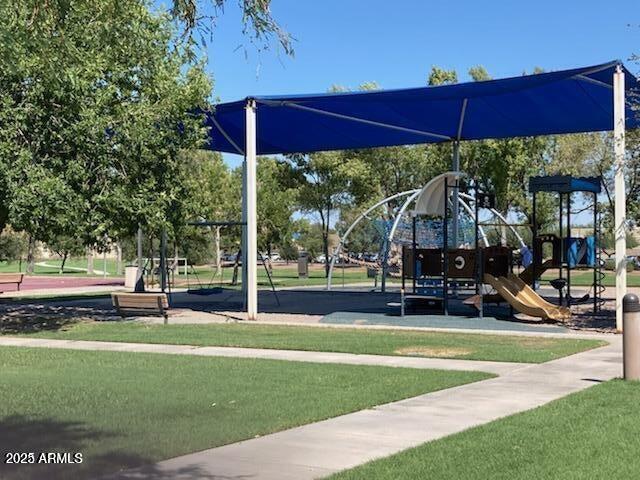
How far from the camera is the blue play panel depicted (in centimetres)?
1805

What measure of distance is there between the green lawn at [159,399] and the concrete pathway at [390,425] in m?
0.30

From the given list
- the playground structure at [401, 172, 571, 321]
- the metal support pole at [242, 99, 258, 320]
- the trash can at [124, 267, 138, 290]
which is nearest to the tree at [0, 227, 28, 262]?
the trash can at [124, 267, 138, 290]

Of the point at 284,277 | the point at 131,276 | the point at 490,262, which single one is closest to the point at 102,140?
the point at 490,262

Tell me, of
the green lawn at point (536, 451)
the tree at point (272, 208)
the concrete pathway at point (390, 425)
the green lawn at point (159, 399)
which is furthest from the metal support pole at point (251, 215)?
the tree at point (272, 208)

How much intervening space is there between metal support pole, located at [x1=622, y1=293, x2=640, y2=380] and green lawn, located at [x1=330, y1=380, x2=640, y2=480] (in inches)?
75.5

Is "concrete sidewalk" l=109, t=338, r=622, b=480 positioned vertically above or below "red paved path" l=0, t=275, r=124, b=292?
below

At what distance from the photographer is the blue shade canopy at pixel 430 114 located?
61.7 feet

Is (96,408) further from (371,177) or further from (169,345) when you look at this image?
(371,177)

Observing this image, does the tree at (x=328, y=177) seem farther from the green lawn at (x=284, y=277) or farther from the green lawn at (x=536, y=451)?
the green lawn at (x=536, y=451)

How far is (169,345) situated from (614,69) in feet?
36.2

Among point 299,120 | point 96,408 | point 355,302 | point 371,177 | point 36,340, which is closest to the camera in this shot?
point 96,408

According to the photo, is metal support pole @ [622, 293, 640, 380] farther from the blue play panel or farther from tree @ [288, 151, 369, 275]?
tree @ [288, 151, 369, 275]

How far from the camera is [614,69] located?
56.0 feet

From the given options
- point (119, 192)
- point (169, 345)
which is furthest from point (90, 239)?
point (169, 345)
